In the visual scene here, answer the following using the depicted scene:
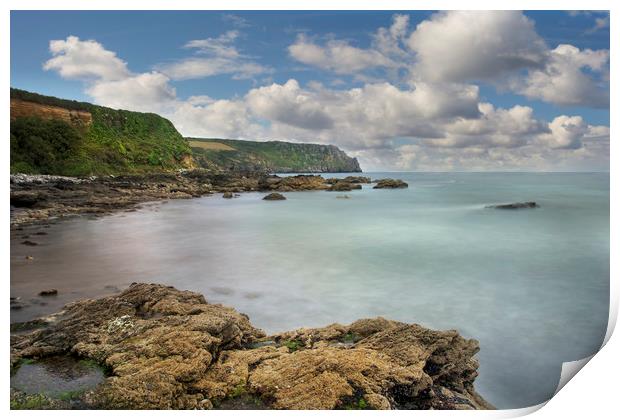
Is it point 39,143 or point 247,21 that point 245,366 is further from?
point 39,143

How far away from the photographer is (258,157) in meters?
67.8

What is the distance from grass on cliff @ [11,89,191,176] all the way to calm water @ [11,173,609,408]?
209 centimetres

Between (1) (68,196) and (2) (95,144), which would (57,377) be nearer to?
(1) (68,196)

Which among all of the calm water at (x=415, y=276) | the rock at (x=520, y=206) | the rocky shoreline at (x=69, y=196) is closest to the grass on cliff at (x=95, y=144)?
the rocky shoreline at (x=69, y=196)

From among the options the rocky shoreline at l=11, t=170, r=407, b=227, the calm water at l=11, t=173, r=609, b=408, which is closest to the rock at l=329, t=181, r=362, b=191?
the rocky shoreline at l=11, t=170, r=407, b=227

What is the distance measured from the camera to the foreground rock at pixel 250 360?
8.70ft

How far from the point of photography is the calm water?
3.77m

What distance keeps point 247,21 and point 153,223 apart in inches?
262

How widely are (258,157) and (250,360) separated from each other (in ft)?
217

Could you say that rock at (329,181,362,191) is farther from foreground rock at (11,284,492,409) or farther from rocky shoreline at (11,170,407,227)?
foreground rock at (11,284,492,409)

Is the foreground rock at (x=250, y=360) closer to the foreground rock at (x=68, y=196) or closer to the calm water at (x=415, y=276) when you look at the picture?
the calm water at (x=415, y=276)

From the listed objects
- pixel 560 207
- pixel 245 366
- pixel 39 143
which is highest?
pixel 39 143

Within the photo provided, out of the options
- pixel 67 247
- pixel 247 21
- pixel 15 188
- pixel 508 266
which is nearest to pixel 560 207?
pixel 508 266

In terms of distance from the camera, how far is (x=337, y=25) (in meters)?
4.12
